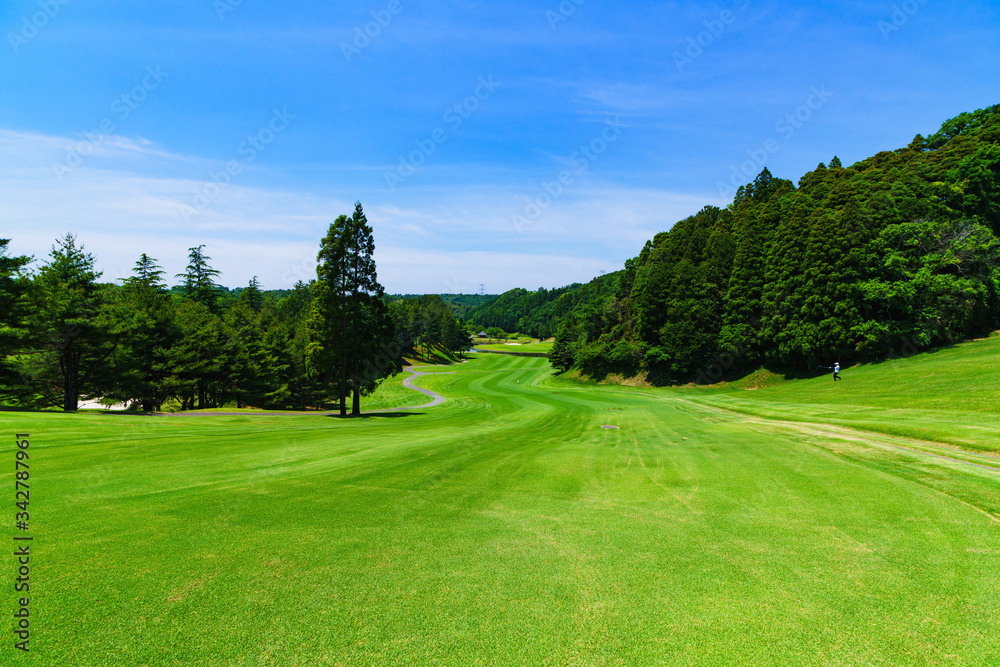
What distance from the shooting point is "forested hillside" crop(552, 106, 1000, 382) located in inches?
1353

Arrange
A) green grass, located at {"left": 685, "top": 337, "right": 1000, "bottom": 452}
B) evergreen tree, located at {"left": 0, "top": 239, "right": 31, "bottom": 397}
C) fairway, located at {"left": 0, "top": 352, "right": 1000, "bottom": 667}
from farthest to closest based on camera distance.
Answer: evergreen tree, located at {"left": 0, "top": 239, "right": 31, "bottom": 397} < green grass, located at {"left": 685, "top": 337, "right": 1000, "bottom": 452} < fairway, located at {"left": 0, "top": 352, "right": 1000, "bottom": 667}

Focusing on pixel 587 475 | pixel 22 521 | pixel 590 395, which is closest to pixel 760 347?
pixel 590 395

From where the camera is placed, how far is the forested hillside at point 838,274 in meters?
34.4

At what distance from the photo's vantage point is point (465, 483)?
29.9 feet

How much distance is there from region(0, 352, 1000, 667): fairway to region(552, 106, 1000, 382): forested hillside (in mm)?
31688

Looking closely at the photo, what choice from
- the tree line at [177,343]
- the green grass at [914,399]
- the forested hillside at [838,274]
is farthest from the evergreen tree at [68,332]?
the forested hillside at [838,274]

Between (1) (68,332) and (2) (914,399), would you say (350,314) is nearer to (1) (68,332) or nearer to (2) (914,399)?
(1) (68,332)

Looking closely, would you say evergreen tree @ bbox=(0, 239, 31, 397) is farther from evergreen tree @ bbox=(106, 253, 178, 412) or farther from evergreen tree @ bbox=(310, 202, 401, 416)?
evergreen tree @ bbox=(310, 202, 401, 416)

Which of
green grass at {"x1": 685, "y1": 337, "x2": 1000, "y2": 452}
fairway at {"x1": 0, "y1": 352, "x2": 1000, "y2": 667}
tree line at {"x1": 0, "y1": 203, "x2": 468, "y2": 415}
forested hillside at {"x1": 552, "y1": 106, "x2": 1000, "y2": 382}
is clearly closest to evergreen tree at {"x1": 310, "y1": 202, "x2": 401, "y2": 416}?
tree line at {"x1": 0, "y1": 203, "x2": 468, "y2": 415}

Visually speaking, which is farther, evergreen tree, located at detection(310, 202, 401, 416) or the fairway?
evergreen tree, located at detection(310, 202, 401, 416)

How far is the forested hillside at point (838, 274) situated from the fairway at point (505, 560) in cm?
3169

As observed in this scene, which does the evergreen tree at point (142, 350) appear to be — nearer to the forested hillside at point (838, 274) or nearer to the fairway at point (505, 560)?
the fairway at point (505, 560)

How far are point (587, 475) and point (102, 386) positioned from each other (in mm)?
41641

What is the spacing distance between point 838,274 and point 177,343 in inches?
2328
